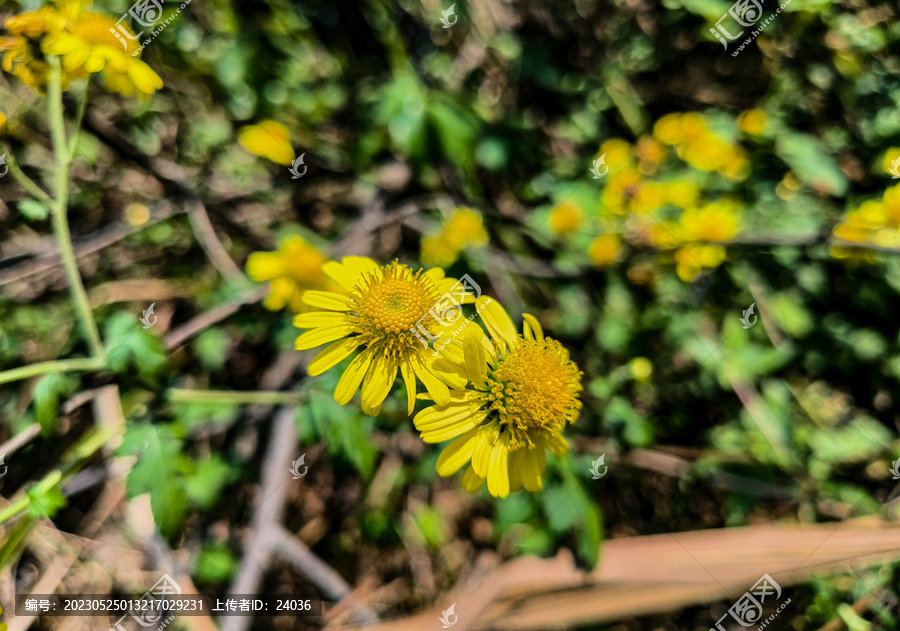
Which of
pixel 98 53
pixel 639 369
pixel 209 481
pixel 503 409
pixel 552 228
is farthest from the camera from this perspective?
pixel 552 228

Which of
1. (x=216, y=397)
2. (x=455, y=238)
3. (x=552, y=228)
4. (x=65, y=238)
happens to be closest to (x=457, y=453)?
(x=216, y=397)

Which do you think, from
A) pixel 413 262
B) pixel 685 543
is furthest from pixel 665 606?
pixel 413 262

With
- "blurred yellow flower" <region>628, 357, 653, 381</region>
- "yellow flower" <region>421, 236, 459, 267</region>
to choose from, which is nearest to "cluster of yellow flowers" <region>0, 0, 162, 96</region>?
"yellow flower" <region>421, 236, 459, 267</region>

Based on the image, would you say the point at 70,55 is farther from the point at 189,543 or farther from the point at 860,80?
the point at 860,80

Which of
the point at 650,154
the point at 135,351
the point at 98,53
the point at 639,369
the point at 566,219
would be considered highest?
the point at 98,53

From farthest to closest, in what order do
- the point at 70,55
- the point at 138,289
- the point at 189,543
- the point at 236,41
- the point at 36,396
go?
the point at 138,289 < the point at 189,543 < the point at 236,41 < the point at 70,55 < the point at 36,396

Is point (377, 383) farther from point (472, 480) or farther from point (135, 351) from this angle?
point (135, 351)
